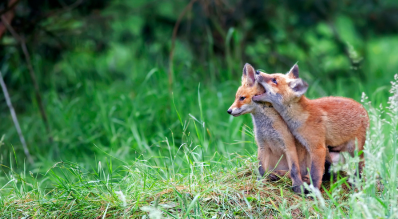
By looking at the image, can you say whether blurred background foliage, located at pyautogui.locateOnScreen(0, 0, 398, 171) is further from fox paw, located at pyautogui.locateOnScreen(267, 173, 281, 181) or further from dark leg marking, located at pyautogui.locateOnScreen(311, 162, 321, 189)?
dark leg marking, located at pyautogui.locateOnScreen(311, 162, 321, 189)

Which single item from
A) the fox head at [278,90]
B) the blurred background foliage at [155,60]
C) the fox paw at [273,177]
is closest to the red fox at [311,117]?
the fox head at [278,90]

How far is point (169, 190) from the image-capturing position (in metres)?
3.50

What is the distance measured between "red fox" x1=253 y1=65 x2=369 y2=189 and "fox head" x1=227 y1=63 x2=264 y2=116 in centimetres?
5

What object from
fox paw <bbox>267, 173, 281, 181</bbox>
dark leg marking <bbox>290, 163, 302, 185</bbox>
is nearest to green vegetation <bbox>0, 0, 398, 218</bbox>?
fox paw <bbox>267, 173, 281, 181</bbox>

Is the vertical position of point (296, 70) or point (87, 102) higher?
point (296, 70)

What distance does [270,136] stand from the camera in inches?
141

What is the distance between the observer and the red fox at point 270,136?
3.50 meters

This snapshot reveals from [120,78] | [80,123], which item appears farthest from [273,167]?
[120,78]

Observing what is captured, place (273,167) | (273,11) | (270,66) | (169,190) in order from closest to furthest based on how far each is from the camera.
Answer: (169,190) < (273,167) < (273,11) < (270,66)

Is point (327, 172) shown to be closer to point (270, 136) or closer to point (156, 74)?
point (270, 136)

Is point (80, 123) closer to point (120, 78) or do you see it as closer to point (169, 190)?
point (120, 78)

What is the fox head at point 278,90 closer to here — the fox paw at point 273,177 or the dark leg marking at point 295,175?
the dark leg marking at point 295,175

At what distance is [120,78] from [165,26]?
124cm

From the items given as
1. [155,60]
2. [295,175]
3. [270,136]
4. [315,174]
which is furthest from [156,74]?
[315,174]
